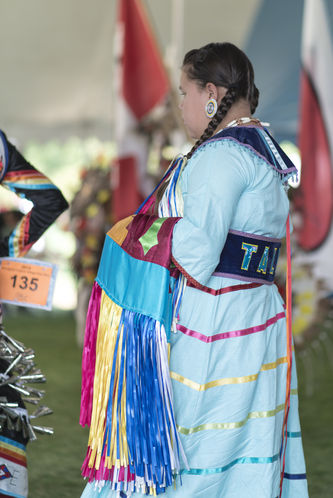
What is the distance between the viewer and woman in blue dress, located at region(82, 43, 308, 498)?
1.56 m

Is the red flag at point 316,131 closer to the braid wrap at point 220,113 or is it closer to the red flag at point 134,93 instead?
the red flag at point 134,93

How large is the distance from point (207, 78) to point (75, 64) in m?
8.16

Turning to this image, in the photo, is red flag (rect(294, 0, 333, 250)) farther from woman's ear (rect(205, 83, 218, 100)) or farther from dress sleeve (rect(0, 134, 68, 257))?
woman's ear (rect(205, 83, 218, 100))

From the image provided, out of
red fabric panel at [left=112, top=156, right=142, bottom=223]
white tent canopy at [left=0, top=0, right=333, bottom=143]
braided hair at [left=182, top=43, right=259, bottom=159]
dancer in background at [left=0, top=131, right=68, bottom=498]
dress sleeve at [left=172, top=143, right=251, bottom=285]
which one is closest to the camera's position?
dress sleeve at [left=172, top=143, right=251, bottom=285]

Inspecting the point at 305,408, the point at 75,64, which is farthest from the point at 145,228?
the point at 75,64

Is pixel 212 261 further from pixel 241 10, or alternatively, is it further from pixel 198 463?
pixel 241 10

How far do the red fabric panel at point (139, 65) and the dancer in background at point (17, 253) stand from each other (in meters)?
3.13

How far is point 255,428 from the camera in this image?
1626 mm

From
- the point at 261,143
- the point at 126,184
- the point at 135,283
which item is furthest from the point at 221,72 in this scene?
the point at 126,184

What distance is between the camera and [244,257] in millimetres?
1616

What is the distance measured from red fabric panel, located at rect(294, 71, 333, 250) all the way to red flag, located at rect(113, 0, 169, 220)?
96 centimetres

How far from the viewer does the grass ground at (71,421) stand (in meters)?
2.62

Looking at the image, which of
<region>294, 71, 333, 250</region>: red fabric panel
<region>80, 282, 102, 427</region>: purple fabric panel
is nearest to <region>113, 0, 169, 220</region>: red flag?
<region>294, 71, 333, 250</region>: red fabric panel

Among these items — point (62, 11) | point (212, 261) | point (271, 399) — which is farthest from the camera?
point (62, 11)
